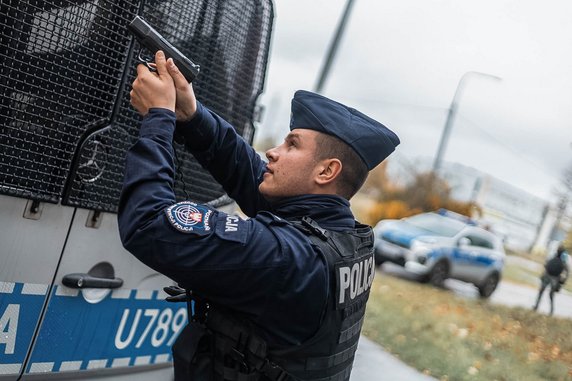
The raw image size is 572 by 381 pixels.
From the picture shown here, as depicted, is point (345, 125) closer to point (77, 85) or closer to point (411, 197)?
point (77, 85)

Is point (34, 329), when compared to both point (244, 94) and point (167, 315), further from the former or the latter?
point (244, 94)

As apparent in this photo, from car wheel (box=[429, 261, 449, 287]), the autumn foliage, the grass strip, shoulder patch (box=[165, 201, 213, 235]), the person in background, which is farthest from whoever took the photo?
the autumn foliage

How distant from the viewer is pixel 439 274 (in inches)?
396

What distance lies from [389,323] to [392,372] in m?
1.81

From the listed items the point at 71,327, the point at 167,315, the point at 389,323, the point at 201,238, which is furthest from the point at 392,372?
the point at 201,238

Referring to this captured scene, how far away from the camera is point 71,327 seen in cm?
175

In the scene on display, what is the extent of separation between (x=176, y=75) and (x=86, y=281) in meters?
0.76

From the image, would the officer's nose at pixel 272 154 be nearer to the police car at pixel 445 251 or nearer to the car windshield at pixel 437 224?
the police car at pixel 445 251

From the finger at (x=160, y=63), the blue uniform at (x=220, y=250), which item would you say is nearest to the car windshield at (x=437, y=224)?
the blue uniform at (x=220, y=250)

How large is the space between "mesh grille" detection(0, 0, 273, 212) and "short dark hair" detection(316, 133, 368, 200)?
1.50 feet

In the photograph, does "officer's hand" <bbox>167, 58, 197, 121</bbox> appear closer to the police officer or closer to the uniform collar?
the police officer

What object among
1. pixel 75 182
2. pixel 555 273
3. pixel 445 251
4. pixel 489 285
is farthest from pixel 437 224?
pixel 75 182

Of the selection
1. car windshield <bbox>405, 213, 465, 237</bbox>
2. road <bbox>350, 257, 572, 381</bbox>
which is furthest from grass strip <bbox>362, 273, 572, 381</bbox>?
car windshield <bbox>405, 213, 465, 237</bbox>

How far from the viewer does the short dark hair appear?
1.53 metres
